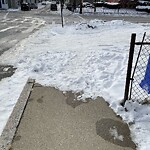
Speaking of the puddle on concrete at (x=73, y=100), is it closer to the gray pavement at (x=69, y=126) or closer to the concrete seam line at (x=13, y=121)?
the gray pavement at (x=69, y=126)

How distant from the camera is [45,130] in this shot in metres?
4.05

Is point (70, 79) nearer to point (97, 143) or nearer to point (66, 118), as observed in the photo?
point (66, 118)

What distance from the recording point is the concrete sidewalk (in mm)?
3715

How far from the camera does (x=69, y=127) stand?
4137 mm

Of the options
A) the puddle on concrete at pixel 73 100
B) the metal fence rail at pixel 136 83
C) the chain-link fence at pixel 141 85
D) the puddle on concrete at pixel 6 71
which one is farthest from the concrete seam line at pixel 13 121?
the chain-link fence at pixel 141 85

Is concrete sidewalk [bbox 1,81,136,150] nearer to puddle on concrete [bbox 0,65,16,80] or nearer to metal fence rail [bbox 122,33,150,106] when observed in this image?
metal fence rail [bbox 122,33,150,106]

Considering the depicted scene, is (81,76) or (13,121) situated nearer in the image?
(13,121)

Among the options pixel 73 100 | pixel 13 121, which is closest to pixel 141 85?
pixel 73 100

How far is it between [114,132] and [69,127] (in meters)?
0.76

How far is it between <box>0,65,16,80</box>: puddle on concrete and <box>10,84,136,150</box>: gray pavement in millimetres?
1912

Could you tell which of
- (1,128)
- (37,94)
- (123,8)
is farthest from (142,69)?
(123,8)

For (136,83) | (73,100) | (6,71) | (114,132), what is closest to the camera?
(114,132)

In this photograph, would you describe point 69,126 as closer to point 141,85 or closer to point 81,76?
point 141,85

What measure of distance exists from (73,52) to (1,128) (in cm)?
545
